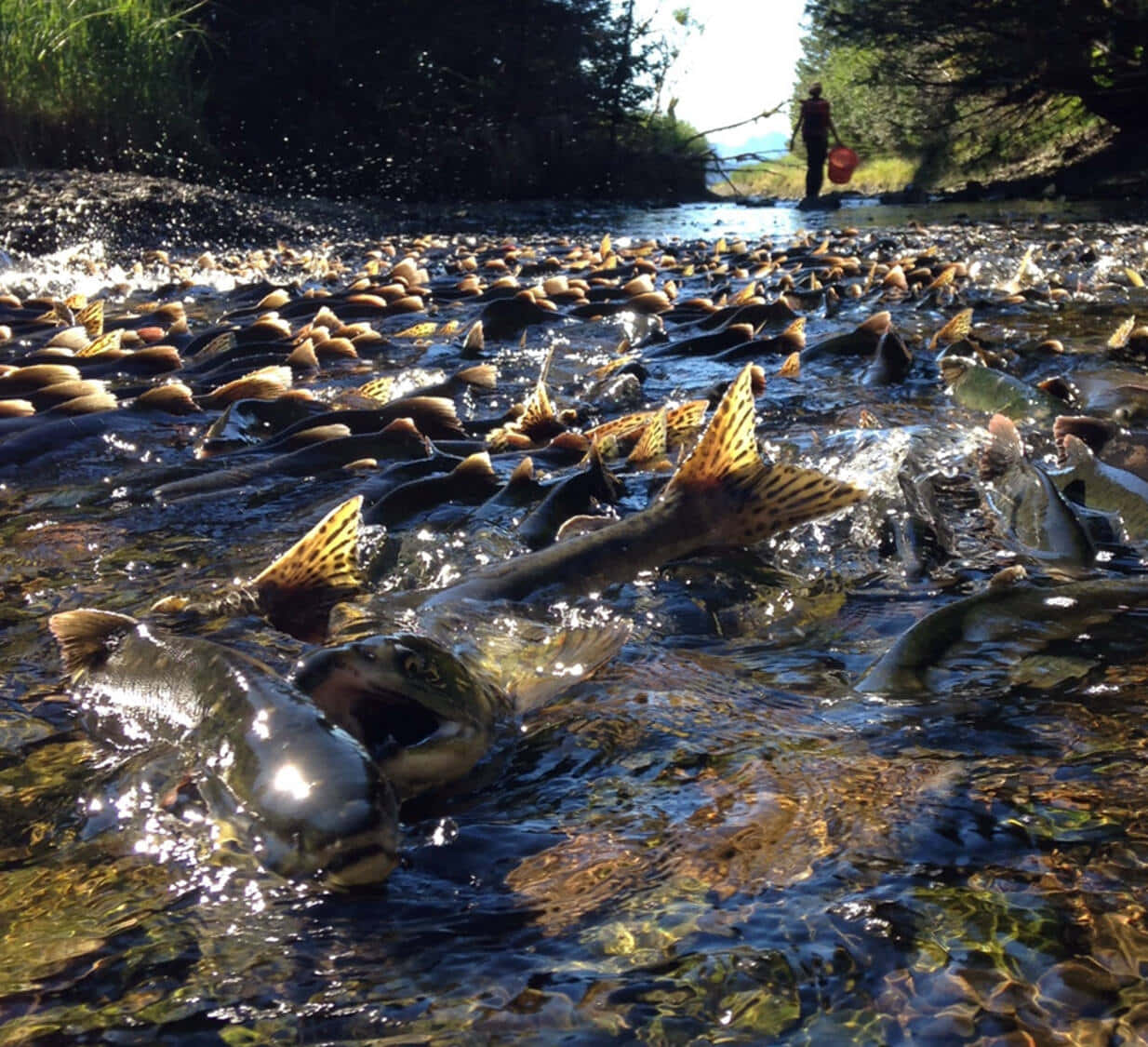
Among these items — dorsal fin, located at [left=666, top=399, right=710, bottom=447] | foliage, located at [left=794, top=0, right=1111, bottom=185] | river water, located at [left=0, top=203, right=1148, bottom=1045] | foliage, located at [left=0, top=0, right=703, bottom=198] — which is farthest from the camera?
foliage, located at [left=794, top=0, right=1111, bottom=185]

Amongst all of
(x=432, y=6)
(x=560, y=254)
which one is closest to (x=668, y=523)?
(x=560, y=254)

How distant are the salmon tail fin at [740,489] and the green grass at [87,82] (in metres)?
15.9

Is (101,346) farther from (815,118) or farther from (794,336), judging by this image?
(815,118)

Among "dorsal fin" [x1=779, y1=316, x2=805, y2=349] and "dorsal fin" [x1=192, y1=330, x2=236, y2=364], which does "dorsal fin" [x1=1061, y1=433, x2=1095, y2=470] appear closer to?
"dorsal fin" [x1=779, y1=316, x2=805, y2=349]

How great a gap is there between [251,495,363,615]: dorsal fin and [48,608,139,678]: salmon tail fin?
496mm

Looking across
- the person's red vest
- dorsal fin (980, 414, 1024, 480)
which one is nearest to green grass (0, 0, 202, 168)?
the person's red vest

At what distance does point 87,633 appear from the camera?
275cm

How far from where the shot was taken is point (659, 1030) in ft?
5.08

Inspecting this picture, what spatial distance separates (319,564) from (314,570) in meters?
0.02

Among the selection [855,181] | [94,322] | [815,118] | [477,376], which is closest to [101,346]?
[94,322]

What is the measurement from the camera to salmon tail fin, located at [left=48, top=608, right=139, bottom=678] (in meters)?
2.74

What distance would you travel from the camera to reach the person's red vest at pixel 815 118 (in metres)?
25.2

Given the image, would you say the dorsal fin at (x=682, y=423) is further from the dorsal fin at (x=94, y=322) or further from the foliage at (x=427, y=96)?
the foliage at (x=427, y=96)

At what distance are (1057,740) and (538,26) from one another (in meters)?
29.0
